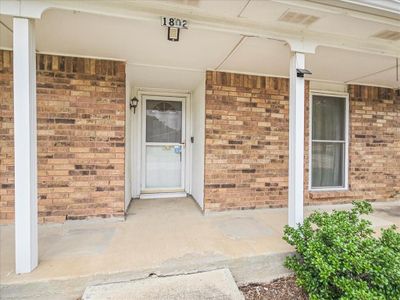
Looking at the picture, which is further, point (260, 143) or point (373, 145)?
point (373, 145)

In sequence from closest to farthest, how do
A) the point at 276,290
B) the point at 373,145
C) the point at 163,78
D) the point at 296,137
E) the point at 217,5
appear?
1. the point at 217,5
2. the point at 276,290
3. the point at 296,137
4. the point at 163,78
5. the point at 373,145

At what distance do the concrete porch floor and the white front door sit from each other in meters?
1.27

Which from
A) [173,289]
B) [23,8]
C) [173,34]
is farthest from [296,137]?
[23,8]

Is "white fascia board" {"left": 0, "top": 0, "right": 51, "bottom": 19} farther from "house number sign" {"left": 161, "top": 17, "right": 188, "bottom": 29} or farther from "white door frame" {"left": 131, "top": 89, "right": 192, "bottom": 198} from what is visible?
"white door frame" {"left": 131, "top": 89, "right": 192, "bottom": 198}

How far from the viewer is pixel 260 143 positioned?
385cm

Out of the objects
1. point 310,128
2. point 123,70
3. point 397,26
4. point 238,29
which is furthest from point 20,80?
point 310,128

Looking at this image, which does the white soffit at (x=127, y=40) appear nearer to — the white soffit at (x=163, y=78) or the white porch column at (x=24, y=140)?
the white soffit at (x=163, y=78)

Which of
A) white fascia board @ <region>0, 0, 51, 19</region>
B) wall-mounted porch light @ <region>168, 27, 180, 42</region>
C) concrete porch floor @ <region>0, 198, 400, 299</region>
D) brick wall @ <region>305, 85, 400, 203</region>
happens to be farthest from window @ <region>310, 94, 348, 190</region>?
white fascia board @ <region>0, 0, 51, 19</region>

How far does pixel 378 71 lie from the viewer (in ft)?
12.1

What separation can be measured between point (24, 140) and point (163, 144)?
2.90m

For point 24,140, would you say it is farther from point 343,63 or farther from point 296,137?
point 343,63

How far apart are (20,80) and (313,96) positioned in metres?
4.36

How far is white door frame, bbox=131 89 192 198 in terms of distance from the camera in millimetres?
4531

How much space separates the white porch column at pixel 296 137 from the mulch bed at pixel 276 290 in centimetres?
60
